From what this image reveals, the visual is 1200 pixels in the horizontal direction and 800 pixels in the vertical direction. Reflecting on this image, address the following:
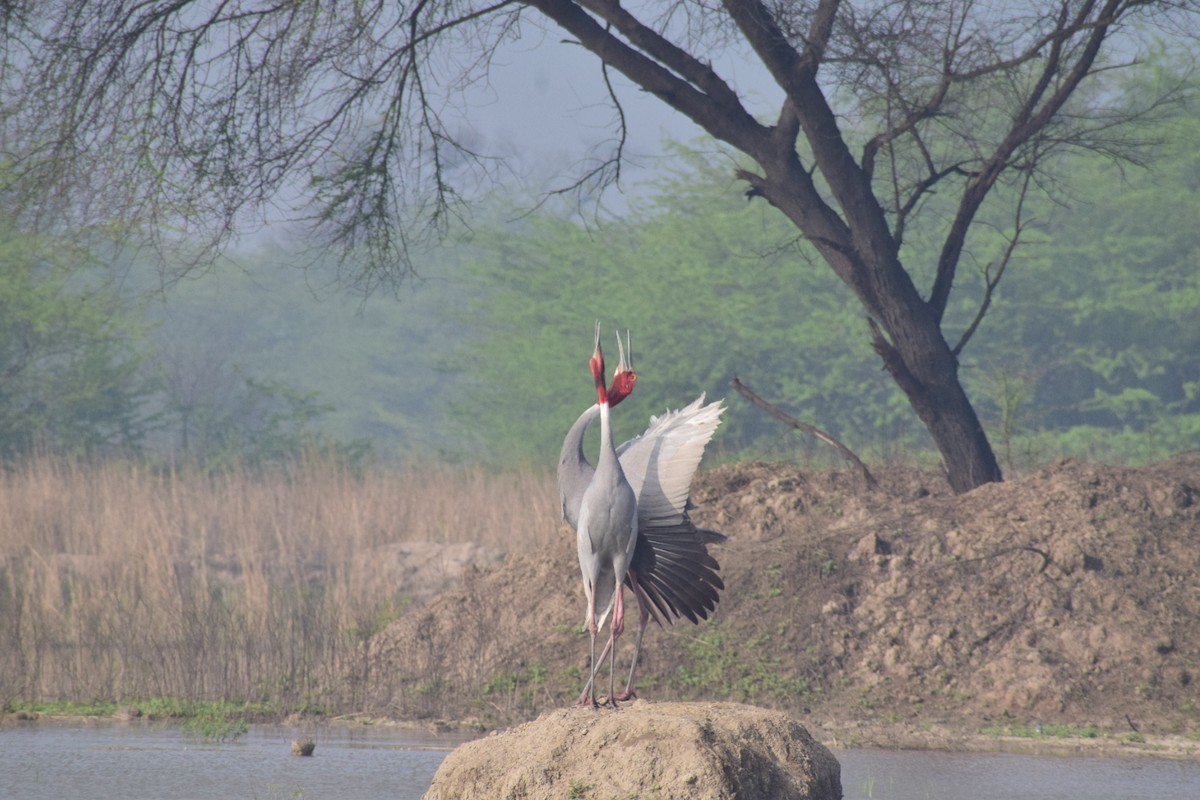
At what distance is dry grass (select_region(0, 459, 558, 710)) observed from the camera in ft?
33.9

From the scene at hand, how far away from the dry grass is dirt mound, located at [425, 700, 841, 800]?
4184mm

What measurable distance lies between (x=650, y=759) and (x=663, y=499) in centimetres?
111

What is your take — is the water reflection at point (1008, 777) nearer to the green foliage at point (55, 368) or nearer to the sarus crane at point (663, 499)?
the sarus crane at point (663, 499)

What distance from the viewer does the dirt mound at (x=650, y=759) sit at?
557cm

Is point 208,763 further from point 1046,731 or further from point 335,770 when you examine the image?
point 1046,731

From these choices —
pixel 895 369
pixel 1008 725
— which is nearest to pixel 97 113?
pixel 895 369

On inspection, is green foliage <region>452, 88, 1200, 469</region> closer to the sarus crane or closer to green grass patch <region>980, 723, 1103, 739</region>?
green grass patch <region>980, 723, 1103, 739</region>

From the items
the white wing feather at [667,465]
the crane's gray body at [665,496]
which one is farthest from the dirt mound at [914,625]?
the white wing feather at [667,465]

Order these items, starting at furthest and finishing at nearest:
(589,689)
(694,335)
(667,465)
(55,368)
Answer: (694,335) → (55,368) → (667,465) → (589,689)

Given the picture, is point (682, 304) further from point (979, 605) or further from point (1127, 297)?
point (979, 605)

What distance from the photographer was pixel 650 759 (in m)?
5.62

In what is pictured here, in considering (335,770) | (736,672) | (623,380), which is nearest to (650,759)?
(623,380)

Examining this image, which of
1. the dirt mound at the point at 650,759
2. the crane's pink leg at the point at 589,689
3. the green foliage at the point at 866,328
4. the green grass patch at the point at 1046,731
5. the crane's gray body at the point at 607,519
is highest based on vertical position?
the green foliage at the point at 866,328

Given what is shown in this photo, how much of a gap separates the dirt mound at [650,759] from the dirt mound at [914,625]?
11.4ft
